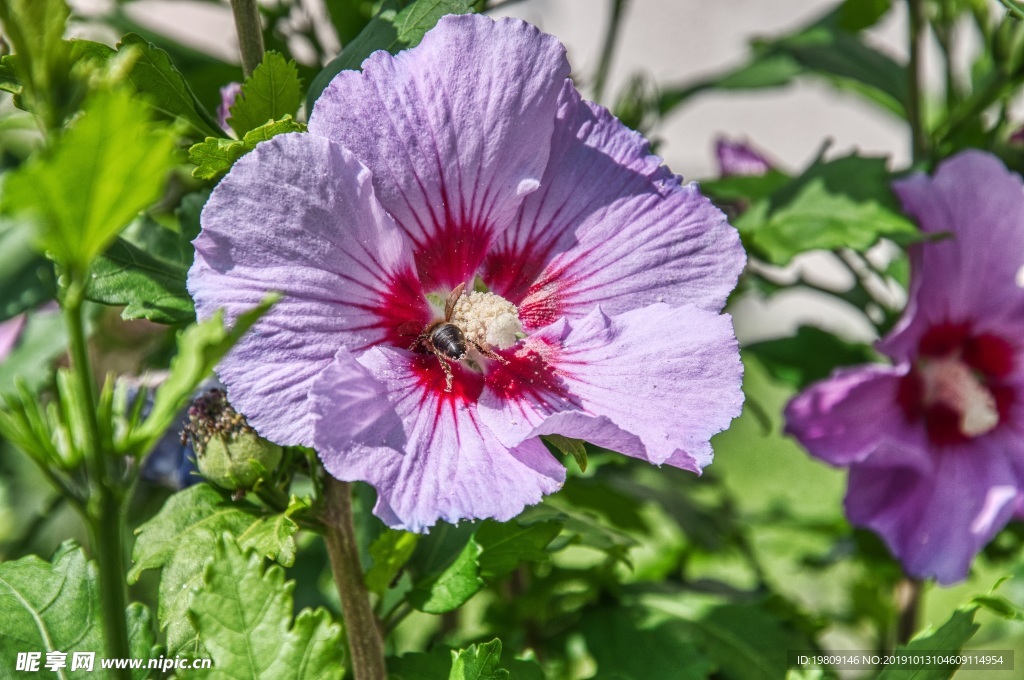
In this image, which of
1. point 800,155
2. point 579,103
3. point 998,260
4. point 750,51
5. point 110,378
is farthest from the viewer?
point 800,155

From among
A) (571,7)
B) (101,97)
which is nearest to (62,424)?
(101,97)

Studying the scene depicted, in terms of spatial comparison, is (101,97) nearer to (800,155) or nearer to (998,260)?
(998,260)

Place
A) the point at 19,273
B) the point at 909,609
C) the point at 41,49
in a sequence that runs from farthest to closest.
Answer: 1. the point at 909,609
2. the point at 19,273
3. the point at 41,49

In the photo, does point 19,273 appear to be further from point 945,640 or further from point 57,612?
point 945,640

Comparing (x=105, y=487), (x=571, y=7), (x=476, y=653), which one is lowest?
(x=571, y=7)

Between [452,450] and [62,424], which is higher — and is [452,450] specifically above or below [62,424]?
below

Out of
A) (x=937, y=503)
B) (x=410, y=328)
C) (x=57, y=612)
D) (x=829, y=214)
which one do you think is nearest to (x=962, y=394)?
(x=937, y=503)
